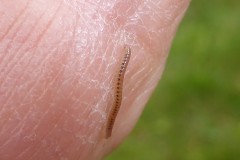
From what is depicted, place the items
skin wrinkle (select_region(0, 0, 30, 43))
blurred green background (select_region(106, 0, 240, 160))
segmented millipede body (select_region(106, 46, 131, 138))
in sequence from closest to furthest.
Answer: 1. skin wrinkle (select_region(0, 0, 30, 43))
2. segmented millipede body (select_region(106, 46, 131, 138))
3. blurred green background (select_region(106, 0, 240, 160))

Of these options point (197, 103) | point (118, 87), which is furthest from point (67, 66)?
point (197, 103)

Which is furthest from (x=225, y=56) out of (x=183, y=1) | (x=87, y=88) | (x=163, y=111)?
(x=87, y=88)

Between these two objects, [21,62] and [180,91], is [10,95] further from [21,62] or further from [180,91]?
[180,91]

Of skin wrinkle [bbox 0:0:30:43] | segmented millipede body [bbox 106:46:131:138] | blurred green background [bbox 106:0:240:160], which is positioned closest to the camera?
skin wrinkle [bbox 0:0:30:43]

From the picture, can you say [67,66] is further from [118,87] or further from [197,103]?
[197,103]

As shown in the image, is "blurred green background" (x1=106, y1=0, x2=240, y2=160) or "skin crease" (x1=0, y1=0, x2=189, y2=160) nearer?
"skin crease" (x1=0, y1=0, x2=189, y2=160)

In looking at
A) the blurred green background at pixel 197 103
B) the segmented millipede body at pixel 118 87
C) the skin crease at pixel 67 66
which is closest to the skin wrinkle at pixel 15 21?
the skin crease at pixel 67 66

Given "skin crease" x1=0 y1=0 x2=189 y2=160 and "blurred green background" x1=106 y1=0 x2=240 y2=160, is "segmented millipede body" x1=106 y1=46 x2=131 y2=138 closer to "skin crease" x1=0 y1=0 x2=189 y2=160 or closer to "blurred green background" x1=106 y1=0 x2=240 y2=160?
"skin crease" x1=0 y1=0 x2=189 y2=160

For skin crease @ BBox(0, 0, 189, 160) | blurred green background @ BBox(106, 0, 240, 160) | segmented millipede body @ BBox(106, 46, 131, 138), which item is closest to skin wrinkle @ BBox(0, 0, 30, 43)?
skin crease @ BBox(0, 0, 189, 160)
